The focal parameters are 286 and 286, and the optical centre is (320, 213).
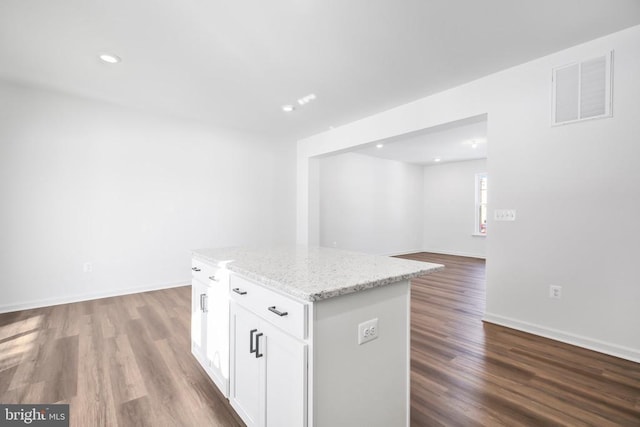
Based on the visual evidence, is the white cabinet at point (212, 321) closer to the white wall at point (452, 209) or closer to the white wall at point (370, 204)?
the white wall at point (370, 204)

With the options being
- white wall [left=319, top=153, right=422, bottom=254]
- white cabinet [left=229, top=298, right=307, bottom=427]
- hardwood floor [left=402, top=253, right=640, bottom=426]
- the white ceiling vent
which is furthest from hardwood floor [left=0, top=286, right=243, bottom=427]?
white wall [left=319, top=153, right=422, bottom=254]

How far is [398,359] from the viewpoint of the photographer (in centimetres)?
139

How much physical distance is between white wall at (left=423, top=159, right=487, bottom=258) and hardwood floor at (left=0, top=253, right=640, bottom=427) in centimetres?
505

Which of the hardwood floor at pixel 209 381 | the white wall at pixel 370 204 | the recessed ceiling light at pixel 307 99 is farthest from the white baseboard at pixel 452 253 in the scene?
the recessed ceiling light at pixel 307 99

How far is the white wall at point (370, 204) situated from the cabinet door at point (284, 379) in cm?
500

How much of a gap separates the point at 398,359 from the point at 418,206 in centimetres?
760

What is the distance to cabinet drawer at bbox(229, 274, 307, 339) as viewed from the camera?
3.64 feet

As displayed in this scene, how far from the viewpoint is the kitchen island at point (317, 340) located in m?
1.11

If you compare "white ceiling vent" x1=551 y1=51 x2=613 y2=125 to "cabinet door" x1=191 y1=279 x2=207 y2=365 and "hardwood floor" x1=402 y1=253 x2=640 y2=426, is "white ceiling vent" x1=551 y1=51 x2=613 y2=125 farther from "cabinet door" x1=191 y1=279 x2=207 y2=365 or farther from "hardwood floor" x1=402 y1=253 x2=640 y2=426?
"cabinet door" x1=191 y1=279 x2=207 y2=365

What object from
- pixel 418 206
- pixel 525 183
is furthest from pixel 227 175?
pixel 418 206

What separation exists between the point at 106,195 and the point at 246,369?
11.8 ft

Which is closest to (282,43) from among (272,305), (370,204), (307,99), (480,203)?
(307,99)

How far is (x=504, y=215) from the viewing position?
2.97m

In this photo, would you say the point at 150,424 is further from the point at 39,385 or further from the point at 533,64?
the point at 533,64
